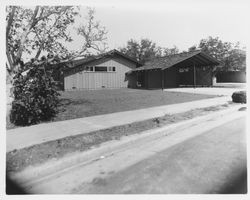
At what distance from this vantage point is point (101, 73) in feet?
79.5

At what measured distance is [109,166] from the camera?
427 centimetres

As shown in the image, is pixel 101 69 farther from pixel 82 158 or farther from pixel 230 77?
pixel 230 77

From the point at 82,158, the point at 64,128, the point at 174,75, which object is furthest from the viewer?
the point at 174,75

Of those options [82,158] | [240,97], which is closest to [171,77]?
[240,97]

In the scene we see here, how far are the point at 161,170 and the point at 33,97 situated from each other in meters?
5.44

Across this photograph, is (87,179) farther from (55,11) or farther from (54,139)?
(55,11)

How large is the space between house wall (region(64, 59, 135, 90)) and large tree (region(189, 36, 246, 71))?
22.5m

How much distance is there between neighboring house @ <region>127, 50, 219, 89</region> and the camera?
82.5ft

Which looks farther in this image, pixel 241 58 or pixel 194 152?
pixel 241 58

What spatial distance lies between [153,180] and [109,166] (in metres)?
1.01

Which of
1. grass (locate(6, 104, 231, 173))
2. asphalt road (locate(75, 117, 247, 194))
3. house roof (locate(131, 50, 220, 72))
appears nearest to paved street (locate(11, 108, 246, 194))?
asphalt road (locate(75, 117, 247, 194))

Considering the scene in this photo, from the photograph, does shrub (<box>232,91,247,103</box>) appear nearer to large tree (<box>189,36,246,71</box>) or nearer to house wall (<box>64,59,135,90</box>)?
house wall (<box>64,59,135,90</box>)

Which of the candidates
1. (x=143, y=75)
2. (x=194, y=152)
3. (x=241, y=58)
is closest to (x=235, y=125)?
(x=194, y=152)

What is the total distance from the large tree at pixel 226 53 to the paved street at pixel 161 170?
1434 inches
